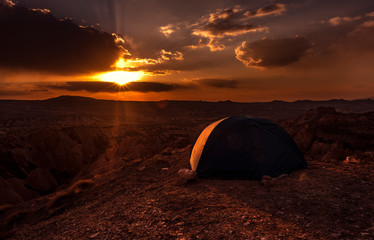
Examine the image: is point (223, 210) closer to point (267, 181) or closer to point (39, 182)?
point (267, 181)

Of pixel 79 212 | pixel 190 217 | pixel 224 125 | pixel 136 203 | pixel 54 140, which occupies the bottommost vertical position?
pixel 54 140

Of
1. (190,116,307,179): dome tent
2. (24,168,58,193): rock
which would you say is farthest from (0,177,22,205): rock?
(190,116,307,179): dome tent

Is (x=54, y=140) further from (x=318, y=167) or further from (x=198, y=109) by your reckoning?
(x=198, y=109)

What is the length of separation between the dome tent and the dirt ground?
363 mm

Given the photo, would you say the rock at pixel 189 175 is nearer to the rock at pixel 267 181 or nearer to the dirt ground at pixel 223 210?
the dirt ground at pixel 223 210

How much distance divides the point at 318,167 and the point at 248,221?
5.48 m

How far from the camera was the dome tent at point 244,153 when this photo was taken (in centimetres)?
693

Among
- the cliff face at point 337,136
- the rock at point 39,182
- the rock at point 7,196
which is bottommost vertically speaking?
the rock at point 39,182

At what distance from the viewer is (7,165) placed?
16.0m

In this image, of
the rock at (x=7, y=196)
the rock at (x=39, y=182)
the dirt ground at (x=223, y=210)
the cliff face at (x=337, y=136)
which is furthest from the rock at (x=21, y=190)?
the cliff face at (x=337, y=136)

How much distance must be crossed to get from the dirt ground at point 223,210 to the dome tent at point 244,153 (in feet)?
1.19

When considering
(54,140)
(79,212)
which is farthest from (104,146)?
(79,212)

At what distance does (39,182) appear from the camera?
50.3 feet

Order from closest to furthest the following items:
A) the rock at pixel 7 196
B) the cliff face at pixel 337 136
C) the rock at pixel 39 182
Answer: the rock at pixel 7 196
the rock at pixel 39 182
the cliff face at pixel 337 136
